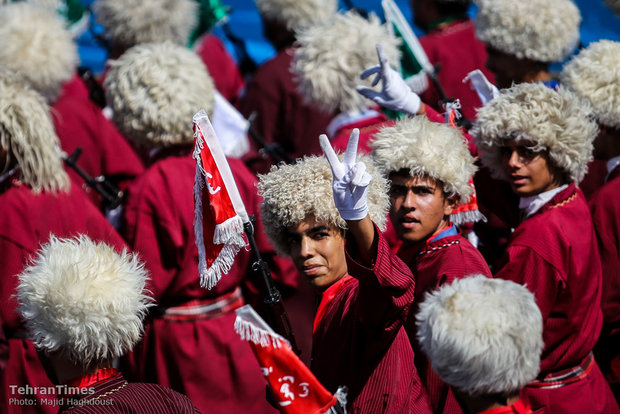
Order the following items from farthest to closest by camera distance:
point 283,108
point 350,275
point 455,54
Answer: point 283,108
point 455,54
point 350,275

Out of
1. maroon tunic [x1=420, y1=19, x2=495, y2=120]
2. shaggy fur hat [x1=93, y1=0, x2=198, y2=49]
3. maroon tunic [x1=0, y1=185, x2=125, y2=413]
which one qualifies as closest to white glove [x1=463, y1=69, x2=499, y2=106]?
maroon tunic [x1=420, y1=19, x2=495, y2=120]

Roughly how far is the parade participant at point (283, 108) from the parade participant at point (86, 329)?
316cm

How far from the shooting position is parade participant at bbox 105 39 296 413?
450 cm

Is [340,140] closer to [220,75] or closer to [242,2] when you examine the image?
[220,75]

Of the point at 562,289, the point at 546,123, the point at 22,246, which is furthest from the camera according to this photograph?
the point at 22,246

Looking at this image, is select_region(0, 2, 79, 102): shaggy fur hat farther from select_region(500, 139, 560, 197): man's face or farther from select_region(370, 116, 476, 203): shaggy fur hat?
select_region(500, 139, 560, 197): man's face

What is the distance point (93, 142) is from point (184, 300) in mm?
1754

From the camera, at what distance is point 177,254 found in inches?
177

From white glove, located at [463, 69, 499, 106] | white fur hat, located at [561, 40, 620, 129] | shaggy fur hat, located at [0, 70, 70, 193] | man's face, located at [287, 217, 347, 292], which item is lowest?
white fur hat, located at [561, 40, 620, 129]

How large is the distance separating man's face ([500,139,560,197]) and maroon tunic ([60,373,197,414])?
1917 mm

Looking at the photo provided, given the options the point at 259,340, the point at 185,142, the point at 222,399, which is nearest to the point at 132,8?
the point at 185,142

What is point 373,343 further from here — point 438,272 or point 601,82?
point 601,82

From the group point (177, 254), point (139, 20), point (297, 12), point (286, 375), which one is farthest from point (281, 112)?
point (286, 375)

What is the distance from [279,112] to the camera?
21.8 ft
